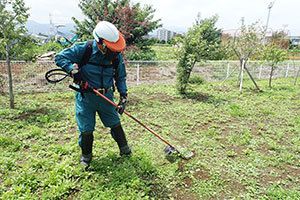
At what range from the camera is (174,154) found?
13.0 feet

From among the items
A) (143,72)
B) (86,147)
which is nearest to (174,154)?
(86,147)

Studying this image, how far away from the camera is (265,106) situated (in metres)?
7.24

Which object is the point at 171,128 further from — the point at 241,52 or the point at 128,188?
the point at 241,52

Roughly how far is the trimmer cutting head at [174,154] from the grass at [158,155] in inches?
3.9

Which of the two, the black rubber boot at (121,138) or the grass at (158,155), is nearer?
the grass at (158,155)

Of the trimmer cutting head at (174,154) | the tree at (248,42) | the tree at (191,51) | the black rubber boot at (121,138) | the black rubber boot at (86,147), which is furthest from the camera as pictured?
the tree at (248,42)

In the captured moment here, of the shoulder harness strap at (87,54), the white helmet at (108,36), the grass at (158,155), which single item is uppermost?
the white helmet at (108,36)

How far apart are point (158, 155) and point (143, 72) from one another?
6.82 metres

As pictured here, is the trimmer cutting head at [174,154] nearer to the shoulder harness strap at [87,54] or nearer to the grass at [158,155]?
the grass at [158,155]

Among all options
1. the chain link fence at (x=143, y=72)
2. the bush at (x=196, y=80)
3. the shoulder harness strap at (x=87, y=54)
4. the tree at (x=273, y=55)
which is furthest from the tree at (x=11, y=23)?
the tree at (x=273, y=55)

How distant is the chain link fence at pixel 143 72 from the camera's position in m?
8.23

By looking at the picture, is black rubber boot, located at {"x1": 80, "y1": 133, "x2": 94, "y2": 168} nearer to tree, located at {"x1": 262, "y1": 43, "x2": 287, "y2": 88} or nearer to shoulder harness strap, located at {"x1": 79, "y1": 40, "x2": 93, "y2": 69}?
shoulder harness strap, located at {"x1": 79, "y1": 40, "x2": 93, "y2": 69}

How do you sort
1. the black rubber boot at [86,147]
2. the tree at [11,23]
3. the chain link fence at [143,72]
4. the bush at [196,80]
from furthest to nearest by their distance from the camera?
the bush at [196,80] → the chain link fence at [143,72] → the tree at [11,23] → the black rubber boot at [86,147]

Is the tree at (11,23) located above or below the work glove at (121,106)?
above
